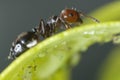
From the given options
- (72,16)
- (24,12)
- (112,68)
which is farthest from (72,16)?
(24,12)

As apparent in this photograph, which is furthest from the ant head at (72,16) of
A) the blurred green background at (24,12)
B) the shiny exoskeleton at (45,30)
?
the blurred green background at (24,12)

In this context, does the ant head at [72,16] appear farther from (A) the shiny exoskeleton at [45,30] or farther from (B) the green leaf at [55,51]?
(B) the green leaf at [55,51]

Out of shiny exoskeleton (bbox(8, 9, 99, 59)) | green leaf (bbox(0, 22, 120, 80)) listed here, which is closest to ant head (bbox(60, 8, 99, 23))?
shiny exoskeleton (bbox(8, 9, 99, 59))

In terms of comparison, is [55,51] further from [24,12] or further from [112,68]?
[24,12]

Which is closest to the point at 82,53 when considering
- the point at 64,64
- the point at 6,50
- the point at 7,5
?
the point at 64,64

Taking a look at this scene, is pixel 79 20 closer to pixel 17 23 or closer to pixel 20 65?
pixel 20 65
